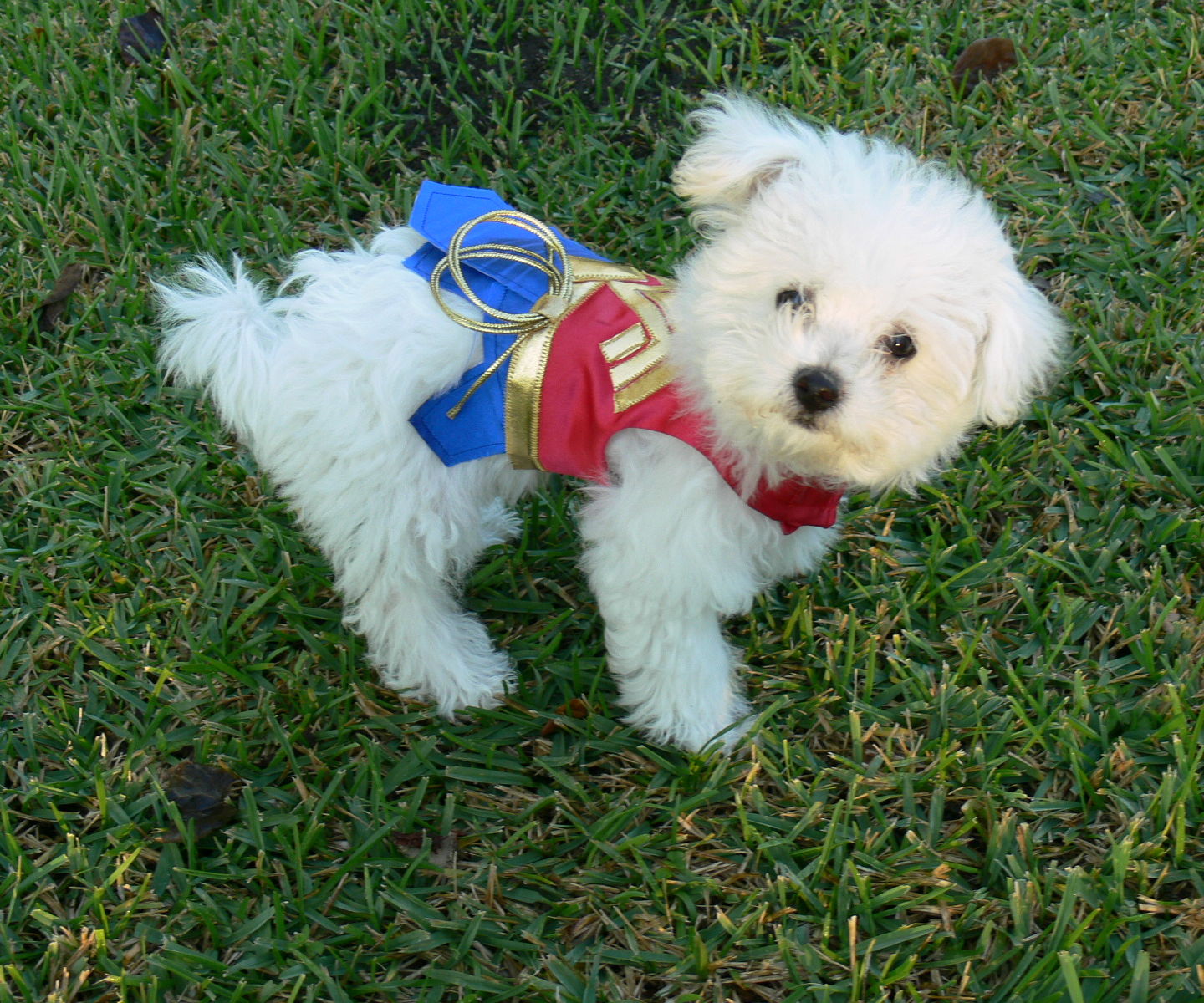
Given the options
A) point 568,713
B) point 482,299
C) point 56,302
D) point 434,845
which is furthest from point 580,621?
point 56,302

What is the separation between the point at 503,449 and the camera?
7.79 ft

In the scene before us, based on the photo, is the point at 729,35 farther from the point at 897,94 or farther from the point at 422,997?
the point at 422,997

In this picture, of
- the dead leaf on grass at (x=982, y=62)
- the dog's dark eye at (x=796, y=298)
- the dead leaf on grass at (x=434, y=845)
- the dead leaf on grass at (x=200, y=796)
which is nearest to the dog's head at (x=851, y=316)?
the dog's dark eye at (x=796, y=298)

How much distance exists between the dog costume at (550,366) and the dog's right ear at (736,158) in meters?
0.26

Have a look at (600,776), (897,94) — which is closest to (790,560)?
(600,776)

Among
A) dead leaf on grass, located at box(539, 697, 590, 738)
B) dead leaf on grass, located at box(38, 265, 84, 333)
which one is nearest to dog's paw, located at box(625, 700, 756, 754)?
dead leaf on grass, located at box(539, 697, 590, 738)

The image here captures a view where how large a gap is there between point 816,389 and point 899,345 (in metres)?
0.22

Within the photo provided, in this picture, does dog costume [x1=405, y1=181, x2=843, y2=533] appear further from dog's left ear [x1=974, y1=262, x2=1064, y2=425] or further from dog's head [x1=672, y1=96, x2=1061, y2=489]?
dog's left ear [x1=974, y1=262, x2=1064, y2=425]

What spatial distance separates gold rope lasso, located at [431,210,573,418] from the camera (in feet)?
7.64

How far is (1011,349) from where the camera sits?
206 centimetres

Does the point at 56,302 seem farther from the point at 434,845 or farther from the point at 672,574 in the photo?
the point at 672,574

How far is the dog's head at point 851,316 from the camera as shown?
197cm

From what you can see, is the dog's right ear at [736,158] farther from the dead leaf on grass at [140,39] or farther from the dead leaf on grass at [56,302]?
the dead leaf on grass at [140,39]

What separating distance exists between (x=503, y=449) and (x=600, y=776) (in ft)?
2.92
